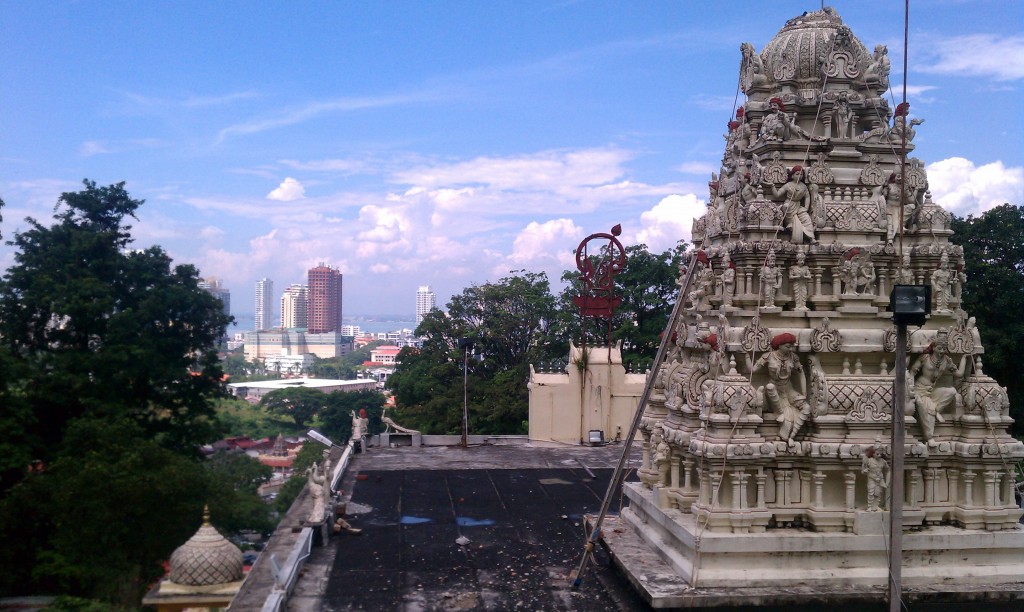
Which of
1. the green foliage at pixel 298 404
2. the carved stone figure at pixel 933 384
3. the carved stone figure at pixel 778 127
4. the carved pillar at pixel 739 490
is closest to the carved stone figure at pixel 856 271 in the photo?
Result: the carved stone figure at pixel 933 384

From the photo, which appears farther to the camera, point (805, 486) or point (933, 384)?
point (933, 384)

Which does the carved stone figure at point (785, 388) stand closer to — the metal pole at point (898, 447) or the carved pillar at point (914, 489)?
the carved pillar at point (914, 489)

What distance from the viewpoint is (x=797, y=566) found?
12.4m

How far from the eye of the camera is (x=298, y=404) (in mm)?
95562

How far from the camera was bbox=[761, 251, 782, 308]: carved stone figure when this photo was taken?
43.4 feet

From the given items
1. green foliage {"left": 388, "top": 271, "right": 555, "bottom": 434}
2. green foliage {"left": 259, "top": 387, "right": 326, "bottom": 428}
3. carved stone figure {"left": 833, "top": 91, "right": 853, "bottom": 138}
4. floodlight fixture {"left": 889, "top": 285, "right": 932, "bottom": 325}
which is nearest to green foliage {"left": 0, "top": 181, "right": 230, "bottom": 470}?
green foliage {"left": 388, "top": 271, "right": 555, "bottom": 434}

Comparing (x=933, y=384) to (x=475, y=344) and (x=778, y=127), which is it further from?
(x=475, y=344)

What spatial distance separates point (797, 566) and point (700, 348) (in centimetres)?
371

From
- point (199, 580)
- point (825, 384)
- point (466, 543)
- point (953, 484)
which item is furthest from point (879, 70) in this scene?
point (199, 580)

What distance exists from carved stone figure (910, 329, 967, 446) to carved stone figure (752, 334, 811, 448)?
1.82 metres

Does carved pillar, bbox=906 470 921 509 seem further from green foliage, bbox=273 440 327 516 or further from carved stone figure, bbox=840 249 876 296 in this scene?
green foliage, bbox=273 440 327 516

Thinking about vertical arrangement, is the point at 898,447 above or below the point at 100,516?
above

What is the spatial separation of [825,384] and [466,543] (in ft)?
23.6

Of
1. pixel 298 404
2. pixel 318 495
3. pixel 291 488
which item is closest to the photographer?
pixel 318 495
